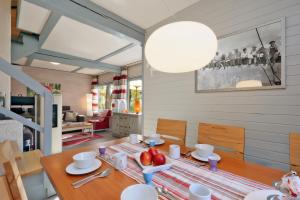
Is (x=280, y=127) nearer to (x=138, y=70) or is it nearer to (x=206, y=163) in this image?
(x=206, y=163)

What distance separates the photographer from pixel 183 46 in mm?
1066

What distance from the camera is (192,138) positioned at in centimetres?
220

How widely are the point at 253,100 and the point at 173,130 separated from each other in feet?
2.97

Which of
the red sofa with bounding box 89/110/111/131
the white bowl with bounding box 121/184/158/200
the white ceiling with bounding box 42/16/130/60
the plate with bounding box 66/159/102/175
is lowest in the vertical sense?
the red sofa with bounding box 89/110/111/131

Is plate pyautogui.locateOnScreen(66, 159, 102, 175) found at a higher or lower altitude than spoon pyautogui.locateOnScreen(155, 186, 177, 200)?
higher

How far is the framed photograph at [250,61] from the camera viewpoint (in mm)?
1472

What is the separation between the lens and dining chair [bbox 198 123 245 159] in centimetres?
126

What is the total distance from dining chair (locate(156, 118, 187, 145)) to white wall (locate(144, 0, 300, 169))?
0.50 meters

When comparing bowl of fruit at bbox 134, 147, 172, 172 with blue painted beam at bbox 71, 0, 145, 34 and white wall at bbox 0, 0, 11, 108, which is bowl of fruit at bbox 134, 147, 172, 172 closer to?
blue painted beam at bbox 71, 0, 145, 34

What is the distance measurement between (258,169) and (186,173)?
0.46 m

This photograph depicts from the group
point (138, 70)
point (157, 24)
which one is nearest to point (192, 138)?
point (157, 24)

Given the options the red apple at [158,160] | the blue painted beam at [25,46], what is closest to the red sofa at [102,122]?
the blue painted beam at [25,46]

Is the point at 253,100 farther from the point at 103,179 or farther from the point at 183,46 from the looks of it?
the point at 103,179

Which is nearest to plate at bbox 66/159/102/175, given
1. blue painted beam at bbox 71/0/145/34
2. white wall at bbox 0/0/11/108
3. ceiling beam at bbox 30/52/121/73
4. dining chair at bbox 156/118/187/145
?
dining chair at bbox 156/118/187/145
